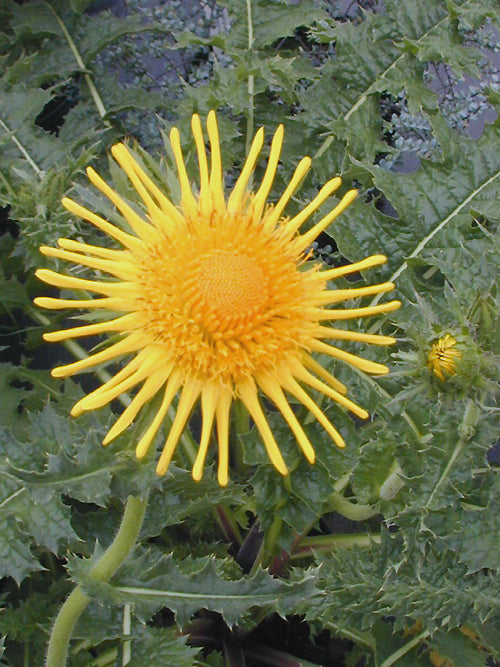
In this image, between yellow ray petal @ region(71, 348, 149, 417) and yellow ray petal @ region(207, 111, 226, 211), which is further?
yellow ray petal @ region(207, 111, 226, 211)

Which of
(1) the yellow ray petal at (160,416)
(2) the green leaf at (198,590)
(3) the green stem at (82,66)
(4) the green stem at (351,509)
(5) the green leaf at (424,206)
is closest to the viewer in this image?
(1) the yellow ray petal at (160,416)

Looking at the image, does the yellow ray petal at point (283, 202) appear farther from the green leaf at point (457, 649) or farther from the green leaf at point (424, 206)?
the green leaf at point (457, 649)

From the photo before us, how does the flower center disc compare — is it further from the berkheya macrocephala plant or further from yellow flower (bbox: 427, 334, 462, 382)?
yellow flower (bbox: 427, 334, 462, 382)

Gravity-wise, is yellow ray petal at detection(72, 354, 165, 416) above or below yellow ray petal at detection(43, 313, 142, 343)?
below

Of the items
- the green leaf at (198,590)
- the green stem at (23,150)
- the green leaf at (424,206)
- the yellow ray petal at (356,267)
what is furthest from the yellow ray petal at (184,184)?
the green stem at (23,150)

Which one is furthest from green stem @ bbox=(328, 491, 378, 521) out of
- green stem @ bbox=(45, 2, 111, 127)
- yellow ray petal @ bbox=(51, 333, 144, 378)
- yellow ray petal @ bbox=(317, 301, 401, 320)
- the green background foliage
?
green stem @ bbox=(45, 2, 111, 127)

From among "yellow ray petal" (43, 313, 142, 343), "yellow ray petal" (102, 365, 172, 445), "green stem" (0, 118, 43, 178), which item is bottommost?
"yellow ray petal" (102, 365, 172, 445)
